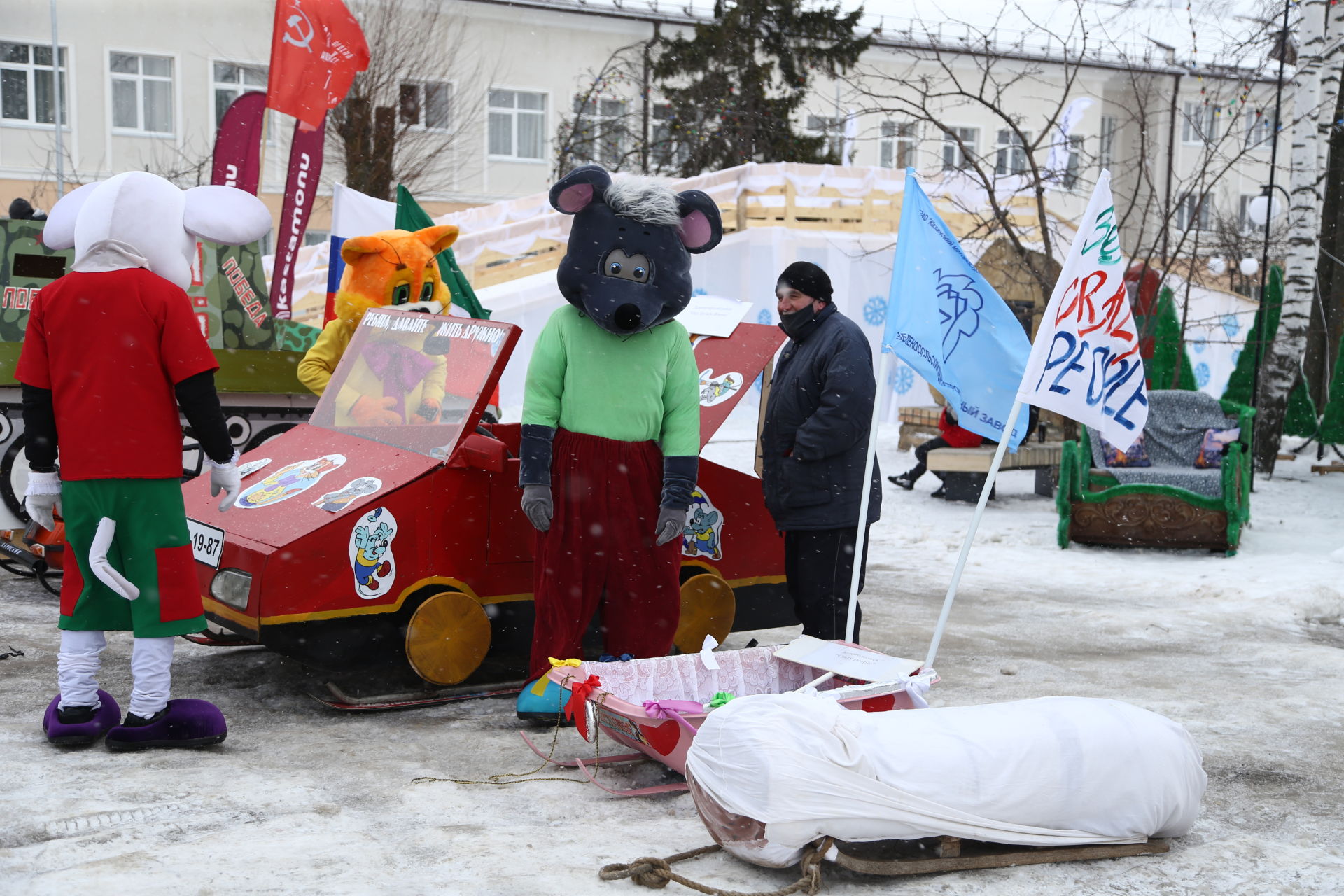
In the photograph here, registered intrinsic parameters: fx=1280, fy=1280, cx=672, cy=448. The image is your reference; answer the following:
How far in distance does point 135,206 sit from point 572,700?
7.14 ft

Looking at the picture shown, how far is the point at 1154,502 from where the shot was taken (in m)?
9.15

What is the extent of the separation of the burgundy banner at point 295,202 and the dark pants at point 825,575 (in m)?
6.64

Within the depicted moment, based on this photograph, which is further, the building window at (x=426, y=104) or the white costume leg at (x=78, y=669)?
the building window at (x=426, y=104)

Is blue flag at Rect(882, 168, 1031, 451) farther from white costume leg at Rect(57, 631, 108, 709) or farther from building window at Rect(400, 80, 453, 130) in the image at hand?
building window at Rect(400, 80, 453, 130)

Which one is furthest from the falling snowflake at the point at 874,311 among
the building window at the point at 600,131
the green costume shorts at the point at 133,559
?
the green costume shorts at the point at 133,559

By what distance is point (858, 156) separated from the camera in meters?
29.3

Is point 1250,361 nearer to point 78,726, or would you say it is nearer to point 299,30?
point 299,30

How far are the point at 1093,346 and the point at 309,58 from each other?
8060 millimetres

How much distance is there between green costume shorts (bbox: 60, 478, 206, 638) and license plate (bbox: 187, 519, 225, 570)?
460 mm

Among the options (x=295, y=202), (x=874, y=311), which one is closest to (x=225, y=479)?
(x=295, y=202)

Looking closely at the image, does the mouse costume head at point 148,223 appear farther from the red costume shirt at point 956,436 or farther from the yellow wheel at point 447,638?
the red costume shirt at point 956,436

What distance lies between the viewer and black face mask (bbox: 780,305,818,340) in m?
5.30

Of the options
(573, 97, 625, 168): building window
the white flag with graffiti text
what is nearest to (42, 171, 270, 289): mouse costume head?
the white flag with graffiti text

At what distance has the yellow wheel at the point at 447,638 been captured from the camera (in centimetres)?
473
